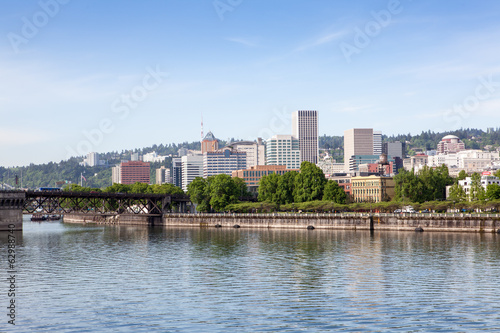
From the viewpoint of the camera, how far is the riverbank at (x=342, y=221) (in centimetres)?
12644

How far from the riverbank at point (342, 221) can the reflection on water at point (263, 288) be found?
29.4 meters

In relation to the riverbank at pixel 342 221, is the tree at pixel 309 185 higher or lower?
higher

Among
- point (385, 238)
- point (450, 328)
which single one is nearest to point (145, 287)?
point (450, 328)

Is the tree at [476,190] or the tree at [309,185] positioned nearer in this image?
the tree at [476,190]


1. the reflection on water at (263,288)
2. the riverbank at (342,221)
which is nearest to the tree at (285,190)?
the riverbank at (342,221)

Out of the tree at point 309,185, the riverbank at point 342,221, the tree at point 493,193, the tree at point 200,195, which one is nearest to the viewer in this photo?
the riverbank at point 342,221

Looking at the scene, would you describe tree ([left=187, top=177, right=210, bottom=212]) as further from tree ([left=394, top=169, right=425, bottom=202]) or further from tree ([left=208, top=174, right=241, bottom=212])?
tree ([left=394, top=169, right=425, bottom=202])

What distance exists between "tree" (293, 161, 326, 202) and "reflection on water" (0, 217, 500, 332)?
90.0 meters

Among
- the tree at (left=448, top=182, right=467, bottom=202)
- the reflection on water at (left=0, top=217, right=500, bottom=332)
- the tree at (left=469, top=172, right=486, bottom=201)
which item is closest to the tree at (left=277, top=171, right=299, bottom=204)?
the tree at (left=448, top=182, right=467, bottom=202)

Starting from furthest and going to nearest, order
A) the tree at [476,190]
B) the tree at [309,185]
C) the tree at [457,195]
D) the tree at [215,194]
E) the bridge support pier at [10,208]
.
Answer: the tree at [215,194], the tree at [309,185], the tree at [457,195], the tree at [476,190], the bridge support pier at [10,208]

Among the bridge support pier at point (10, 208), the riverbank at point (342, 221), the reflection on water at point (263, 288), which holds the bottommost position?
the reflection on water at point (263, 288)

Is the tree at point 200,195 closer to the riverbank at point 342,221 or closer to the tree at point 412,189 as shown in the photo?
the riverbank at point 342,221

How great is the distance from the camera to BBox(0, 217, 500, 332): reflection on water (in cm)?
4416

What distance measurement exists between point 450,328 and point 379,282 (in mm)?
17845
